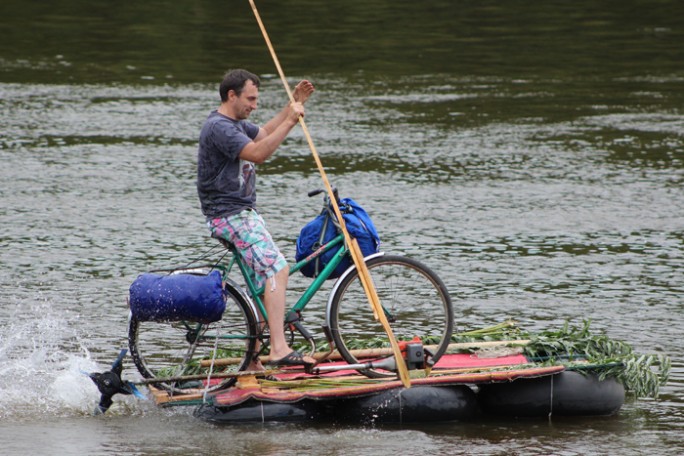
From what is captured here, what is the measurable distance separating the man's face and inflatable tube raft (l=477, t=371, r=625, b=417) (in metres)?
2.11

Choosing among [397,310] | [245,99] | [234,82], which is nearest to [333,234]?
[245,99]

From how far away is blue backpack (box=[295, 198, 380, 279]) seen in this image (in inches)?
308

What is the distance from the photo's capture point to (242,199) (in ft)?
25.3

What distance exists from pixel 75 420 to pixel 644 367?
3.28 metres

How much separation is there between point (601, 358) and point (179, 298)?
2457 millimetres

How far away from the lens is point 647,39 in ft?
90.6

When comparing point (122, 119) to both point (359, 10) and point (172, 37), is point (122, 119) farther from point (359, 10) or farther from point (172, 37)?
point (359, 10)

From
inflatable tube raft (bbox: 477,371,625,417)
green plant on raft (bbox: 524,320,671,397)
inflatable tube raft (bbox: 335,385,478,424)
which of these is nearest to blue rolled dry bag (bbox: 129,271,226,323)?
inflatable tube raft (bbox: 335,385,478,424)

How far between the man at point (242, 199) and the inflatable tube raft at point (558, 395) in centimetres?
120

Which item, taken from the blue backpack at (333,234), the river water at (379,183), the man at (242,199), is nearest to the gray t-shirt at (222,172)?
the man at (242,199)

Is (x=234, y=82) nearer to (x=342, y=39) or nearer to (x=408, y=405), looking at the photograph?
(x=408, y=405)

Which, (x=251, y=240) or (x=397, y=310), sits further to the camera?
(x=397, y=310)

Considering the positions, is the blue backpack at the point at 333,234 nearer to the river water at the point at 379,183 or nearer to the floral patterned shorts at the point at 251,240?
the floral patterned shorts at the point at 251,240

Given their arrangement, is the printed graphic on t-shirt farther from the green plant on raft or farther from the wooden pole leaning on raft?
the green plant on raft
